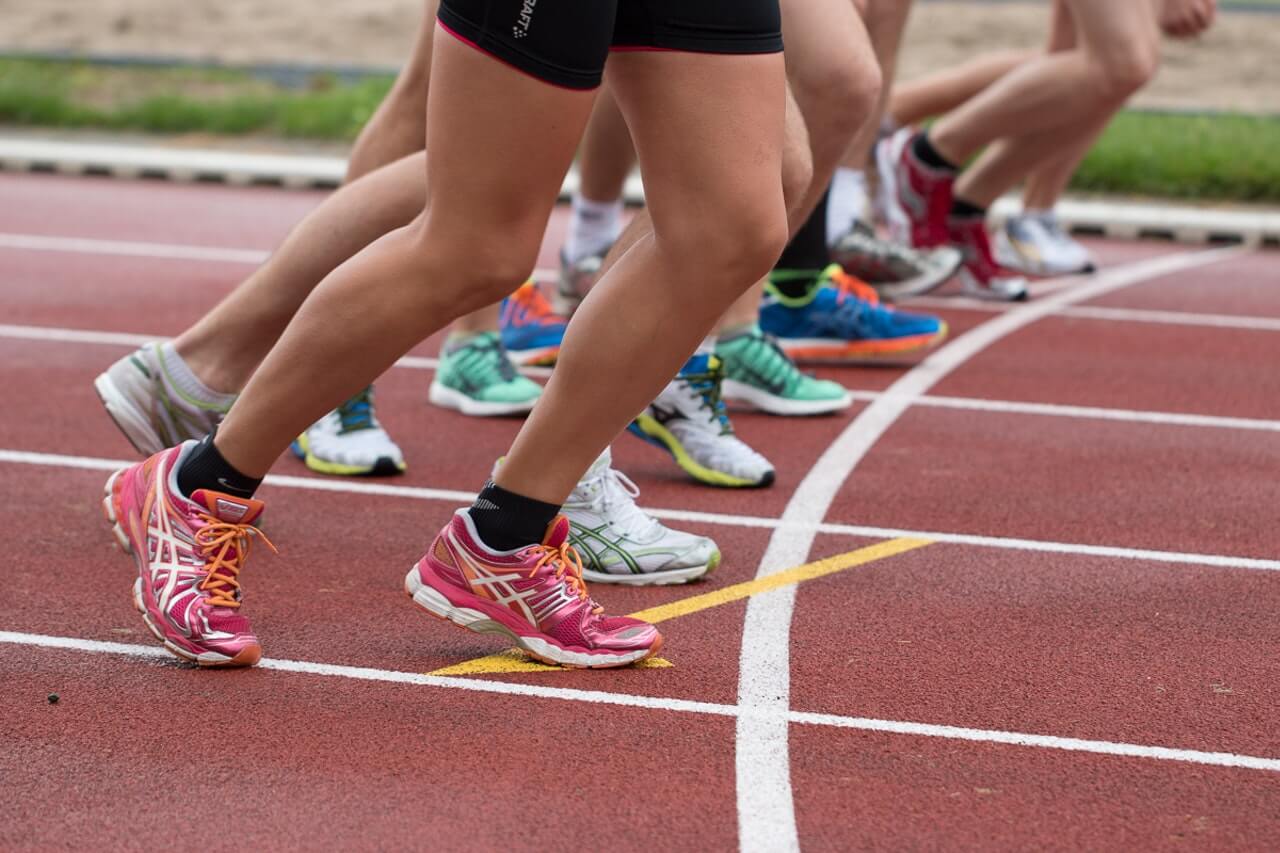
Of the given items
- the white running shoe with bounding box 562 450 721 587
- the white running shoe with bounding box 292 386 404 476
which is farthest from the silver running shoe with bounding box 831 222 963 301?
the white running shoe with bounding box 562 450 721 587

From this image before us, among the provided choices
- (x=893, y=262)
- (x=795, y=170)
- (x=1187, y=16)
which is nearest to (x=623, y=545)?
(x=795, y=170)

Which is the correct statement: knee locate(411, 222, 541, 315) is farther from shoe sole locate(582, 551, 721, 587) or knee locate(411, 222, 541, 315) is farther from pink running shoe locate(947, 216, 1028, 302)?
pink running shoe locate(947, 216, 1028, 302)

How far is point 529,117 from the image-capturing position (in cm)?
259

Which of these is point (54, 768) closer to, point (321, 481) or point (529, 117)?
point (529, 117)

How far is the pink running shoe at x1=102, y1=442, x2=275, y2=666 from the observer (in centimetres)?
299

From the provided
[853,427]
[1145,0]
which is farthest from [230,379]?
[1145,0]

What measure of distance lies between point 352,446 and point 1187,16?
4.35 metres

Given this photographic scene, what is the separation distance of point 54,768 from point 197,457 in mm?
579

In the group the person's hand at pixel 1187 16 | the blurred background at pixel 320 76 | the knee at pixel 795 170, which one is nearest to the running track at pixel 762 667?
the knee at pixel 795 170

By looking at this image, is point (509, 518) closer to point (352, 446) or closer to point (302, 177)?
point (352, 446)

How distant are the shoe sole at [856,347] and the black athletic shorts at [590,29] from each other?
10.6ft

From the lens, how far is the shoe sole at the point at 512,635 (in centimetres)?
304

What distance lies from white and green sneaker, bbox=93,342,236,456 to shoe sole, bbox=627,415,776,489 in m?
1.04

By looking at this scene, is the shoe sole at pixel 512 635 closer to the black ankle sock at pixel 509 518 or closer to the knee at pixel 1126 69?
the black ankle sock at pixel 509 518
